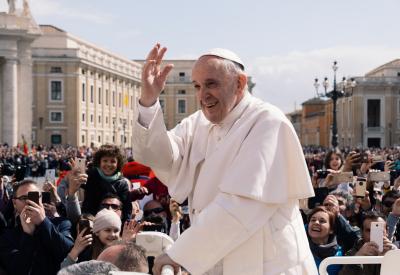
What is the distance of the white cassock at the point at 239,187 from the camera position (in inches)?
116

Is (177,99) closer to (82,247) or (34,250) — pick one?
(34,250)

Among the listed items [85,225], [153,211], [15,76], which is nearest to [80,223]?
[85,225]

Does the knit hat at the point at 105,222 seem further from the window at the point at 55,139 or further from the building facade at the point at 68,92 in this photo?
the window at the point at 55,139

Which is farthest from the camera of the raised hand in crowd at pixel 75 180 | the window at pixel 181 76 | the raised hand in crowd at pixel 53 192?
the window at pixel 181 76

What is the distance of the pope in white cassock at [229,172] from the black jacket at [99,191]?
3.69 metres

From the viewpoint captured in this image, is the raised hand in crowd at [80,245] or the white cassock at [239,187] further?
the raised hand in crowd at [80,245]

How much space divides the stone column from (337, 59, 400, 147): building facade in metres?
A: 45.2

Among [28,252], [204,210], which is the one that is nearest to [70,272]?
[204,210]

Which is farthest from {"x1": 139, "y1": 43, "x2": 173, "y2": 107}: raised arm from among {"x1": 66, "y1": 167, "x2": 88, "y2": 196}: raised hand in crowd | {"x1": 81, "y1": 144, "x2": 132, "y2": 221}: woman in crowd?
{"x1": 81, "y1": 144, "x2": 132, "y2": 221}: woman in crowd

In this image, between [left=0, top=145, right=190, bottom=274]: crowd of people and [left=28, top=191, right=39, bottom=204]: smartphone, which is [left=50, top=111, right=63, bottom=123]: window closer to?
[left=0, top=145, right=190, bottom=274]: crowd of people

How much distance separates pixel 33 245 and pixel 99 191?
1.98m

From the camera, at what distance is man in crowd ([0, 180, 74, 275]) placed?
16.9 feet

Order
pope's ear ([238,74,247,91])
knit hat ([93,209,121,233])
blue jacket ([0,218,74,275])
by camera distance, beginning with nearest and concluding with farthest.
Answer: pope's ear ([238,74,247,91])
blue jacket ([0,218,74,275])
knit hat ([93,209,121,233])

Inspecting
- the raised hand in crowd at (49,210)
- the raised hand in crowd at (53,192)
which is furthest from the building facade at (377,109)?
the raised hand in crowd at (49,210)
